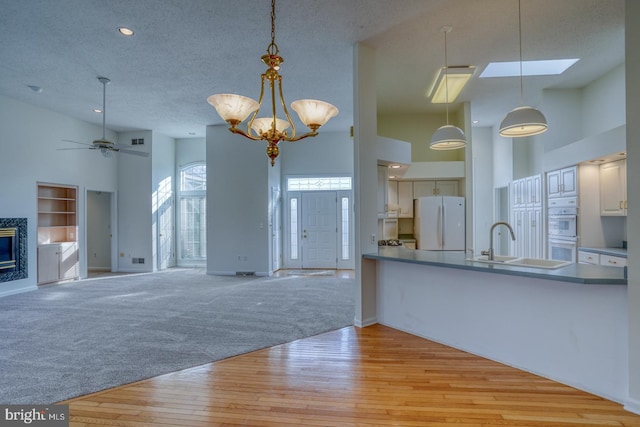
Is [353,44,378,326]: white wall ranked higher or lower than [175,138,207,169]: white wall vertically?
lower

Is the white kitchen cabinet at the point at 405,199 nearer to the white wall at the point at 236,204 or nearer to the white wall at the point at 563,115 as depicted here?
the white wall at the point at 563,115

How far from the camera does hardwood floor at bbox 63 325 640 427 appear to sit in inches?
81.4

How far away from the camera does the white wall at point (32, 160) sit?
5668 millimetres

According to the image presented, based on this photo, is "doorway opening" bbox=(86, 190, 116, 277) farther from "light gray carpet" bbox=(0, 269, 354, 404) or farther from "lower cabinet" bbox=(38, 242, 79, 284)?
"light gray carpet" bbox=(0, 269, 354, 404)

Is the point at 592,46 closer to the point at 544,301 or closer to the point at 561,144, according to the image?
the point at 561,144

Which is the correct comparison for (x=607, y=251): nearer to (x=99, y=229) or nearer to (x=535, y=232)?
(x=535, y=232)

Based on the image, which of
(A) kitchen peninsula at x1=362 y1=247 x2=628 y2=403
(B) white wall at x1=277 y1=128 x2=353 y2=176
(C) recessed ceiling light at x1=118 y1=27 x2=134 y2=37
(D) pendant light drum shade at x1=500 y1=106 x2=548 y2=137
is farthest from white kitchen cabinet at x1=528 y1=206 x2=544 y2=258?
(C) recessed ceiling light at x1=118 y1=27 x2=134 y2=37

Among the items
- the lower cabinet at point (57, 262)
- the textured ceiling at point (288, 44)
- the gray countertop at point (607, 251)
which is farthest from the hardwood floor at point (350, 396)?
the lower cabinet at point (57, 262)

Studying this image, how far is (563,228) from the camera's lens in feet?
17.2

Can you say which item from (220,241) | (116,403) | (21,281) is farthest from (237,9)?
(21,281)

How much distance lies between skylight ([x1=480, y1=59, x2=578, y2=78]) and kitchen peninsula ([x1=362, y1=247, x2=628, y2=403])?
3.26 metres

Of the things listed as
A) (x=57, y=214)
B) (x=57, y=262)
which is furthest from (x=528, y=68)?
(x=57, y=214)

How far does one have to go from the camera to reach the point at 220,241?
761 centimetres

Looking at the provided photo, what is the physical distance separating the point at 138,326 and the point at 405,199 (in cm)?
502
